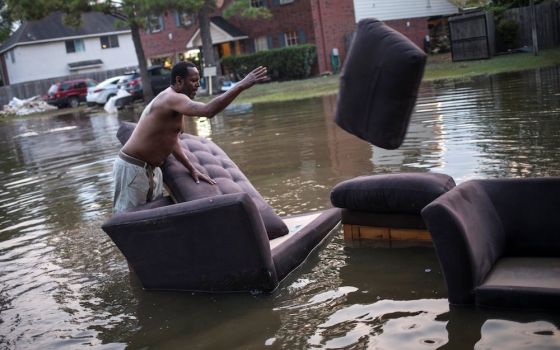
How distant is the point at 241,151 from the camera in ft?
49.2

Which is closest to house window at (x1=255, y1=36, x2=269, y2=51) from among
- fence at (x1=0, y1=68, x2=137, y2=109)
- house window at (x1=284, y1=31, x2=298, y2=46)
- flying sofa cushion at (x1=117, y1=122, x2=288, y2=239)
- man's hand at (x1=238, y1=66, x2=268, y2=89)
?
house window at (x1=284, y1=31, x2=298, y2=46)

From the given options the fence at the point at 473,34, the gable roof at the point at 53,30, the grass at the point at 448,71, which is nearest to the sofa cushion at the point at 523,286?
the grass at the point at 448,71

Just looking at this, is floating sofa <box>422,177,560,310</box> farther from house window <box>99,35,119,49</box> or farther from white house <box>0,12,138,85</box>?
house window <box>99,35,119,49</box>

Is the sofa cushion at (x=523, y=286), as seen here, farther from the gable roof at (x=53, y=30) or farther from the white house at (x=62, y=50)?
the white house at (x=62, y=50)

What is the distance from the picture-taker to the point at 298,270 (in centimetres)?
673

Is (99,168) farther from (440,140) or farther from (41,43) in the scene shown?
(41,43)

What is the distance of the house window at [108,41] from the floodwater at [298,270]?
4788 centimetres

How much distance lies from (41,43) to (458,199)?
197ft

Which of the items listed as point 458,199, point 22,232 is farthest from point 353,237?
point 22,232

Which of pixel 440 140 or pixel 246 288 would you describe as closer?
pixel 246 288

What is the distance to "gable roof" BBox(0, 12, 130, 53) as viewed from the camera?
59688mm

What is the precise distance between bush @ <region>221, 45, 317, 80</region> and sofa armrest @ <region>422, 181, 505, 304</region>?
3316 cm

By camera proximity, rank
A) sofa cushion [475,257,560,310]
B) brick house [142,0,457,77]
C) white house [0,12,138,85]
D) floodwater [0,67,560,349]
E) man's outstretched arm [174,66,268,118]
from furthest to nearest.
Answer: white house [0,12,138,85] → brick house [142,0,457,77] → man's outstretched arm [174,66,268,118] → floodwater [0,67,560,349] → sofa cushion [475,257,560,310]

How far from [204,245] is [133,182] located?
1.23 meters
